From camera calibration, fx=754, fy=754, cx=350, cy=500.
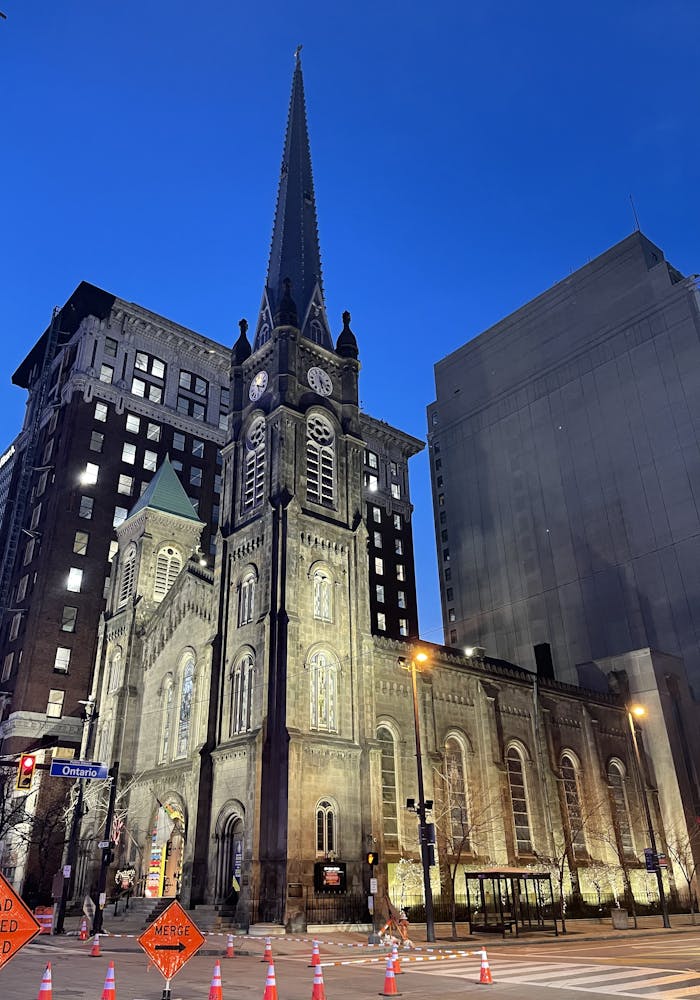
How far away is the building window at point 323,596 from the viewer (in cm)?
4094

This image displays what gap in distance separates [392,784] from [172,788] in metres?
12.3

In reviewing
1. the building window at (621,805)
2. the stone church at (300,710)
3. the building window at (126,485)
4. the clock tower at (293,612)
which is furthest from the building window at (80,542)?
the building window at (621,805)

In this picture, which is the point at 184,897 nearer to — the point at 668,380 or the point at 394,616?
the point at 394,616

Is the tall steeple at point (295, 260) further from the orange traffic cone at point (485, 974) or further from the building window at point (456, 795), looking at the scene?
the orange traffic cone at point (485, 974)

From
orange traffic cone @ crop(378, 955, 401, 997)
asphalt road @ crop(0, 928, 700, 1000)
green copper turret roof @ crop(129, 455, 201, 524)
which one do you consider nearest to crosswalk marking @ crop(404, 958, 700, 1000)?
asphalt road @ crop(0, 928, 700, 1000)

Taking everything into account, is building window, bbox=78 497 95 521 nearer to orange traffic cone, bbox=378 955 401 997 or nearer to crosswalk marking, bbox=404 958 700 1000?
crosswalk marking, bbox=404 958 700 1000

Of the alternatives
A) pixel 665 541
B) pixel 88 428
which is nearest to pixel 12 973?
pixel 88 428

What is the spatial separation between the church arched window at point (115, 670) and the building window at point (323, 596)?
17.1m

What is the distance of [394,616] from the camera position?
306 ft

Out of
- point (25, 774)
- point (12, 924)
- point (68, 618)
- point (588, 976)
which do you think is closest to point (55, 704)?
point (68, 618)

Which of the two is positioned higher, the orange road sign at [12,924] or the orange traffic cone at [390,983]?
the orange road sign at [12,924]

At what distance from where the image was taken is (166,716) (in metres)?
45.6

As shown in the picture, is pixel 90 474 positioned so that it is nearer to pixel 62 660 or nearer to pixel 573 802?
pixel 62 660

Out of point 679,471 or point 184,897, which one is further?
point 679,471
